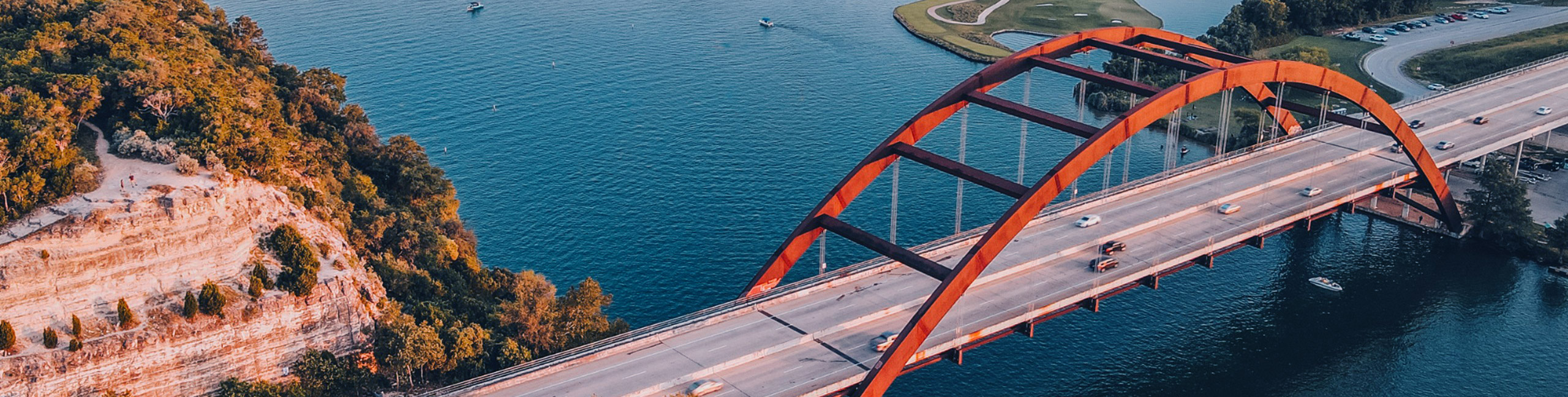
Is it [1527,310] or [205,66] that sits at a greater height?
[205,66]

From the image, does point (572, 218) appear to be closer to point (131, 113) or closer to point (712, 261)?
point (712, 261)

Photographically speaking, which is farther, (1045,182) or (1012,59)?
(1012,59)

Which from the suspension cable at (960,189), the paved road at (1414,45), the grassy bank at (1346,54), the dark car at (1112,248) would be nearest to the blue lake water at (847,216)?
the suspension cable at (960,189)

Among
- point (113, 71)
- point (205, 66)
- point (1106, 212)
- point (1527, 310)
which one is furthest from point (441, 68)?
point (1527, 310)

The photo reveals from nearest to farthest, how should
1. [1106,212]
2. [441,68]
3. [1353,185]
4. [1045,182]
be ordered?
[1045,182] < [1106,212] < [1353,185] < [441,68]

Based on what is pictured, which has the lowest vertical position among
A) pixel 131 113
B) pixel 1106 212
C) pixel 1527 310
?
pixel 1527 310

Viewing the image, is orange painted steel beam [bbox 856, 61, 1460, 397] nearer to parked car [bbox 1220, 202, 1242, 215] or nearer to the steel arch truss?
the steel arch truss

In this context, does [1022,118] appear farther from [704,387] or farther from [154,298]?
[154,298]
